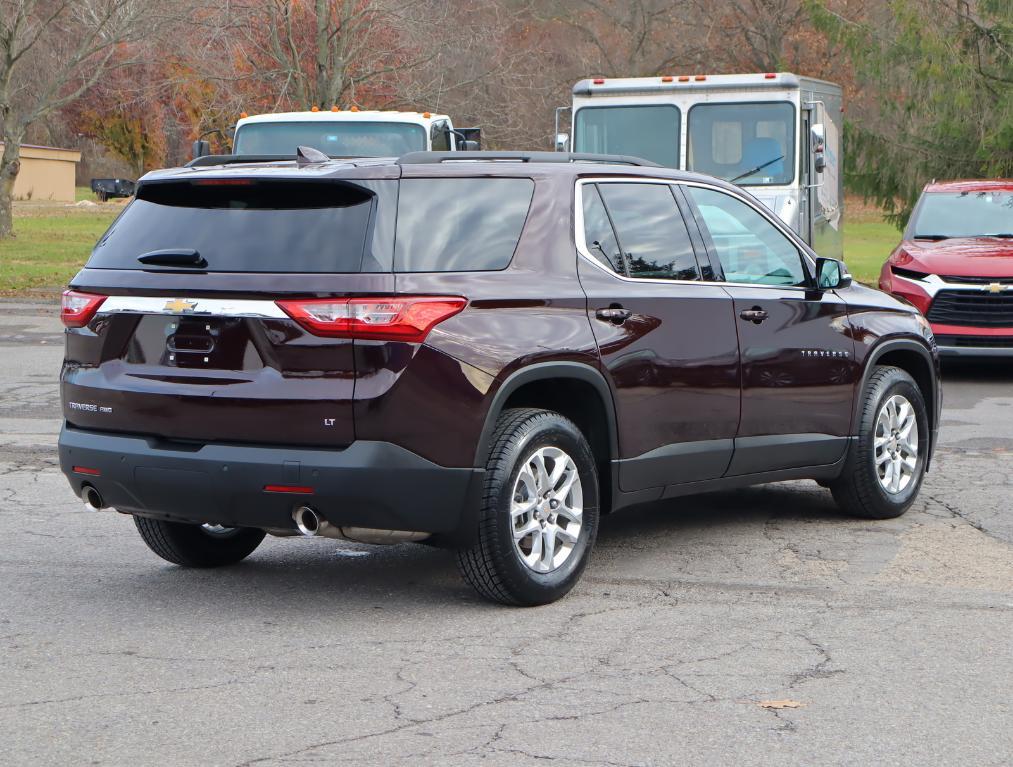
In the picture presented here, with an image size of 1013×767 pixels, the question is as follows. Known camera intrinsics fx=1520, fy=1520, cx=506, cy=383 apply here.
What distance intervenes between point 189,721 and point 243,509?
1.14 meters

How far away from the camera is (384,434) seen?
5.55 meters

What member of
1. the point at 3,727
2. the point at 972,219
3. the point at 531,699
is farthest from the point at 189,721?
the point at 972,219

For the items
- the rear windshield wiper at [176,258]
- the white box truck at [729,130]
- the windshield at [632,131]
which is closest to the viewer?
the rear windshield wiper at [176,258]

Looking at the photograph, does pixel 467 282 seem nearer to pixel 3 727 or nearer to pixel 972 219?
pixel 3 727

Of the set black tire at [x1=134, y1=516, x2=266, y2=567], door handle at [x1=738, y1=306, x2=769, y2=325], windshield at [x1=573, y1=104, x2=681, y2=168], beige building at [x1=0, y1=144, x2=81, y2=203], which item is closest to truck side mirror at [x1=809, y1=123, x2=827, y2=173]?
windshield at [x1=573, y1=104, x2=681, y2=168]

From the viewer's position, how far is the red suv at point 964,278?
13.5 metres

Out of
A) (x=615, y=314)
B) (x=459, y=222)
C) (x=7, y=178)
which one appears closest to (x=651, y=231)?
(x=615, y=314)

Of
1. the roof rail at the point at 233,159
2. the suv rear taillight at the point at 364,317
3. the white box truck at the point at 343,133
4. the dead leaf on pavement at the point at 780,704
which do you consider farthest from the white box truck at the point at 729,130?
the dead leaf on pavement at the point at 780,704

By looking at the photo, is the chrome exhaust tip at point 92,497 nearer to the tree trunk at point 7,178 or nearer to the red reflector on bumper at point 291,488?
the red reflector on bumper at point 291,488

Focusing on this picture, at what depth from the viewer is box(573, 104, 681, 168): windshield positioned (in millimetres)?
17000

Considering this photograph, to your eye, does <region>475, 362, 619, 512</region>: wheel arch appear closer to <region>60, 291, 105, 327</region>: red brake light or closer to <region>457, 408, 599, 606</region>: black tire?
<region>457, 408, 599, 606</region>: black tire

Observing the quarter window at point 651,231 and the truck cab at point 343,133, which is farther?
the truck cab at point 343,133

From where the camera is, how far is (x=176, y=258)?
5898 mm

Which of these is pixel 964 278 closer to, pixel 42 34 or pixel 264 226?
pixel 264 226
